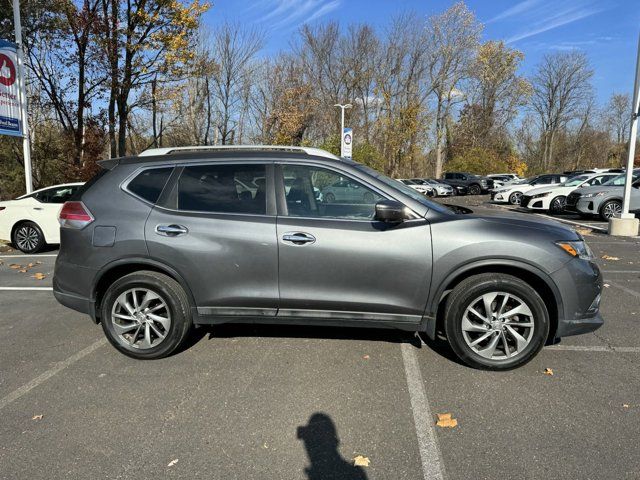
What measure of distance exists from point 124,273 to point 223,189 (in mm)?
1172

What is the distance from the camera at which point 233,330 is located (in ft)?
15.9

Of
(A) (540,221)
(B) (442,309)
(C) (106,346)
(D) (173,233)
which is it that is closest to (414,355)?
(B) (442,309)

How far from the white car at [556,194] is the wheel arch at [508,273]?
15.4 metres

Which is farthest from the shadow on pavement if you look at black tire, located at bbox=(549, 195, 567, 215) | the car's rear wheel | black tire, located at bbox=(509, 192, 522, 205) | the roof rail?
black tire, located at bbox=(509, 192, 522, 205)

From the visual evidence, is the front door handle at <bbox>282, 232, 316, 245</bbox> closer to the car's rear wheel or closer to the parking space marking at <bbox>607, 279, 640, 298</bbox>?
the parking space marking at <bbox>607, 279, 640, 298</bbox>

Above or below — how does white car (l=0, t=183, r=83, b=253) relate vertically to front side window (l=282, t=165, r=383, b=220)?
below

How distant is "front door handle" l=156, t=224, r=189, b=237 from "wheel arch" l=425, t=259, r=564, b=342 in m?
2.14

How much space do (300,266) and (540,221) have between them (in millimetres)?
2139

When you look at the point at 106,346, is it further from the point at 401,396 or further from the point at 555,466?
the point at 555,466

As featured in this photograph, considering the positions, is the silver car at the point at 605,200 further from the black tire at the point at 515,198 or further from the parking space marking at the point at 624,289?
the black tire at the point at 515,198

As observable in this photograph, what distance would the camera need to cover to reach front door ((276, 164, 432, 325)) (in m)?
3.71

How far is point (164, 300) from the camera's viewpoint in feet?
13.0

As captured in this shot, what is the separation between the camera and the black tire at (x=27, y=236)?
9.88m

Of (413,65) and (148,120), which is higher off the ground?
(413,65)
